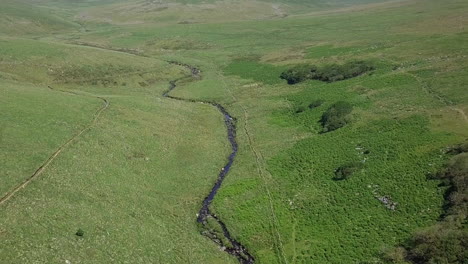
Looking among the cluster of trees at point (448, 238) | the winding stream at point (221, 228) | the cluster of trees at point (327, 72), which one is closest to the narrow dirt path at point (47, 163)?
the winding stream at point (221, 228)

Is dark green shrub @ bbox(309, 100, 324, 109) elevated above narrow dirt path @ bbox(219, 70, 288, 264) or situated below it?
above

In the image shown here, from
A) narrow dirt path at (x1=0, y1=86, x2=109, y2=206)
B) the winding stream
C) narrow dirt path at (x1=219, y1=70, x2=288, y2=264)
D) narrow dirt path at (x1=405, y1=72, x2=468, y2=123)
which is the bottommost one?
the winding stream

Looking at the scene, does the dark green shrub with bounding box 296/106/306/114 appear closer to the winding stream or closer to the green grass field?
the green grass field

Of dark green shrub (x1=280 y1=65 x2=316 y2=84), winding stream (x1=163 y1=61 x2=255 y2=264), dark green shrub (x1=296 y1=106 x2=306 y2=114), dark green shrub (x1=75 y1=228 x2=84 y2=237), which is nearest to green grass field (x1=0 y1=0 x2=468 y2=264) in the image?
dark green shrub (x1=75 y1=228 x2=84 y2=237)

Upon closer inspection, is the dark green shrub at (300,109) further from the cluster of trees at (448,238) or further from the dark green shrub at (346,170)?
the cluster of trees at (448,238)

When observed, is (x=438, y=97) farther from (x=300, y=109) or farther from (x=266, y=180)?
(x=266, y=180)

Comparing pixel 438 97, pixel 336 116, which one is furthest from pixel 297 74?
pixel 438 97
